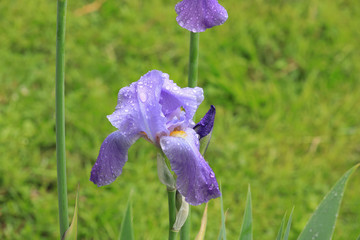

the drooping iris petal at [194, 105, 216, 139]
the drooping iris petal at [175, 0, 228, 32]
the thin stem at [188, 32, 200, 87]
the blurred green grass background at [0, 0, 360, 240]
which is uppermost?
the drooping iris petal at [175, 0, 228, 32]

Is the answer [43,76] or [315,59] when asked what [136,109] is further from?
[315,59]

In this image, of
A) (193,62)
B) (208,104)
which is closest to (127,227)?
(193,62)

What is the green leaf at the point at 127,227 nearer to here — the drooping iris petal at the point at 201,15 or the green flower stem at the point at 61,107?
the green flower stem at the point at 61,107

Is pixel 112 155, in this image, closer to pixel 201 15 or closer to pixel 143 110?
pixel 143 110

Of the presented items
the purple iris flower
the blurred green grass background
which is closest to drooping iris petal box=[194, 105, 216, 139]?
the purple iris flower

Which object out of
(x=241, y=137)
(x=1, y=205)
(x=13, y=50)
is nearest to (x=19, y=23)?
(x=13, y=50)

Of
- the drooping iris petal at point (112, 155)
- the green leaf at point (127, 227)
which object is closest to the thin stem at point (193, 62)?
the drooping iris petal at point (112, 155)

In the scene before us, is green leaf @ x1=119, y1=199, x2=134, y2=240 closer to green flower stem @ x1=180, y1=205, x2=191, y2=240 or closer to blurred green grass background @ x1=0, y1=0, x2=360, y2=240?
green flower stem @ x1=180, y1=205, x2=191, y2=240
